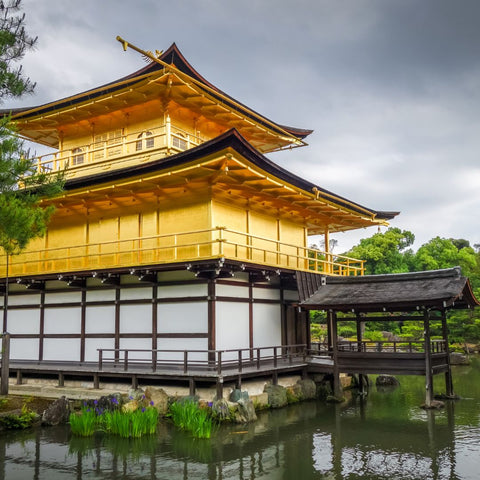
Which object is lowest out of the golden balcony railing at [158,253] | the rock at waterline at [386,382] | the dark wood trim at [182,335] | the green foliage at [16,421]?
the rock at waterline at [386,382]

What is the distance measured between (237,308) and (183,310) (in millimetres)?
2054

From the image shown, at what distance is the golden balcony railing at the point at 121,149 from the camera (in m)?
20.8

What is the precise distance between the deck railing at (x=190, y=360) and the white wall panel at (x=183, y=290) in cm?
200

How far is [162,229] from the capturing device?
20312mm

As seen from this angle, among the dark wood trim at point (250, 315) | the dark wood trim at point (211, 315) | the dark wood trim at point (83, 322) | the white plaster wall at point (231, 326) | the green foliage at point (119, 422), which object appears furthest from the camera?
the dark wood trim at point (83, 322)

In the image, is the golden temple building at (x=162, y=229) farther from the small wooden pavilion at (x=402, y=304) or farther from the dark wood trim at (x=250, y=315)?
the small wooden pavilion at (x=402, y=304)

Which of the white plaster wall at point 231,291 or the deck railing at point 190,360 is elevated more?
the white plaster wall at point 231,291

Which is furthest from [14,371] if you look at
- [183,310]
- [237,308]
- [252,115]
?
[252,115]

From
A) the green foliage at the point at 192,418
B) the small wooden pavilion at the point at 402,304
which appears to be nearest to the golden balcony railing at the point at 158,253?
the small wooden pavilion at the point at 402,304

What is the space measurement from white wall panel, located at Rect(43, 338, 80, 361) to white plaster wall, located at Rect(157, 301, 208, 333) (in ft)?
14.3

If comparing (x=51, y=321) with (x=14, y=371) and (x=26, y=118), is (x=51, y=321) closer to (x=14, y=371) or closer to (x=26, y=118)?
(x=14, y=371)

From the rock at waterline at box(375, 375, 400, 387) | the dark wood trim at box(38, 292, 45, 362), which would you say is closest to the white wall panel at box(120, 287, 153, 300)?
the dark wood trim at box(38, 292, 45, 362)

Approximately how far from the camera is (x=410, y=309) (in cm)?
1905

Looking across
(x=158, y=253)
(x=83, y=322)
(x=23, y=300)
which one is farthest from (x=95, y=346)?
(x=23, y=300)
